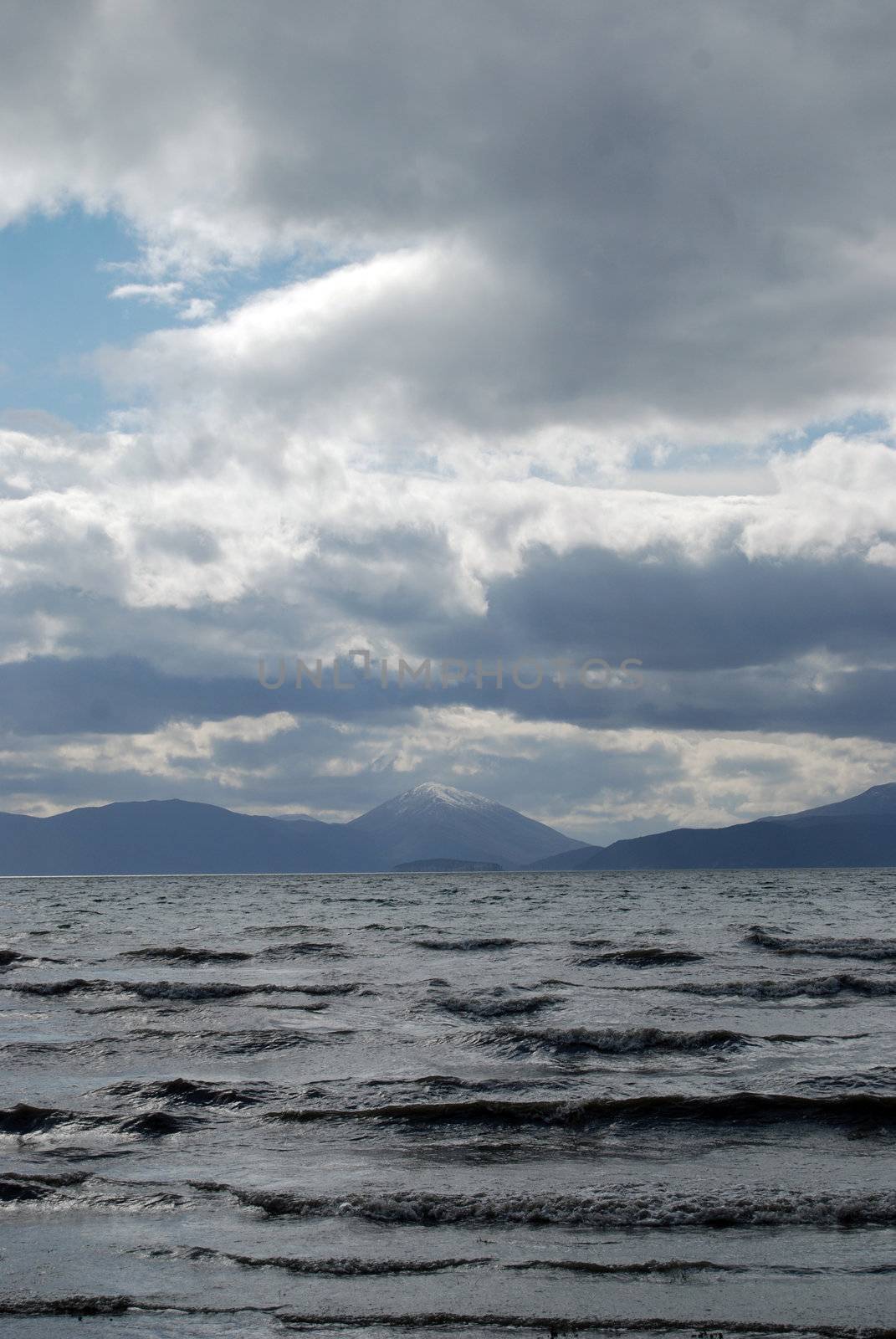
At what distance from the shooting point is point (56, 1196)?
36.2 feet

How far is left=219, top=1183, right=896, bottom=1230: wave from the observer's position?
1001cm

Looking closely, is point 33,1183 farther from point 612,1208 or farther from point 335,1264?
point 612,1208

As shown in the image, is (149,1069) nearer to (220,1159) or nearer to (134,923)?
(220,1159)

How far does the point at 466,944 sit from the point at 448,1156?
30.1m

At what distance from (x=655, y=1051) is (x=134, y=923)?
48596 mm

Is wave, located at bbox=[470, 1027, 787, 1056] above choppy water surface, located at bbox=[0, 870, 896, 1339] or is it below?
below

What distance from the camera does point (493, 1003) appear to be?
24.8 m

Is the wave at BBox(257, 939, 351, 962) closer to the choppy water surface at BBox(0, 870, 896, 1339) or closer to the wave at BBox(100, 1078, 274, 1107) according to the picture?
the choppy water surface at BBox(0, 870, 896, 1339)

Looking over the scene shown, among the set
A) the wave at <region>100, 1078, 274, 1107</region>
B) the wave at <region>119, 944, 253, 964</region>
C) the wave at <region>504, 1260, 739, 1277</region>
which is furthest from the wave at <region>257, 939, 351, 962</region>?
the wave at <region>504, 1260, 739, 1277</region>

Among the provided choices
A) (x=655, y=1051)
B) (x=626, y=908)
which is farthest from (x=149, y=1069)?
(x=626, y=908)

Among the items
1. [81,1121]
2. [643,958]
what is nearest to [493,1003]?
[643,958]

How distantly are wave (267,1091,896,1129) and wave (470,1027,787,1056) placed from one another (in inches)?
157

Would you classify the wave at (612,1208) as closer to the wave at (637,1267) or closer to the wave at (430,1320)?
the wave at (637,1267)

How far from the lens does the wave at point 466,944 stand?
40.3 m
